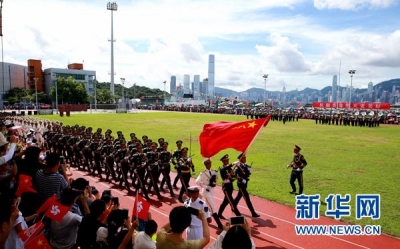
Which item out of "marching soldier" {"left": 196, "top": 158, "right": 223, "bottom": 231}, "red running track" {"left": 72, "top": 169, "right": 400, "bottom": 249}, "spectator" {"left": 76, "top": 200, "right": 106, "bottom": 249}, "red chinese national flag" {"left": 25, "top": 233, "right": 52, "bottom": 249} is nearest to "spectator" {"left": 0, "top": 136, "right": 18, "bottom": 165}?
"spectator" {"left": 76, "top": 200, "right": 106, "bottom": 249}

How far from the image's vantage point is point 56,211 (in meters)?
4.28

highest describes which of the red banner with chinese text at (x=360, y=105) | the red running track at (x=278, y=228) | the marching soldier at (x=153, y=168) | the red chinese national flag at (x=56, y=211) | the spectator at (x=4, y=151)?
the red banner with chinese text at (x=360, y=105)

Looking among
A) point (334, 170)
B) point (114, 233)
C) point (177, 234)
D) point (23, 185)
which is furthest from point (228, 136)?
point (334, 170)

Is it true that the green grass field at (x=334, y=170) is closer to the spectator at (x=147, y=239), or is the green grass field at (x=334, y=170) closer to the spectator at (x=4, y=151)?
the spectator at (x=147, y=239)

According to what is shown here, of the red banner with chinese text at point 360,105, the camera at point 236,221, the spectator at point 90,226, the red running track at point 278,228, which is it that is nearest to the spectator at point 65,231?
the spectator at point 90,226

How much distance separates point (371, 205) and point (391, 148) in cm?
1425

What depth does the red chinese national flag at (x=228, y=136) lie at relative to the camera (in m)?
8.55

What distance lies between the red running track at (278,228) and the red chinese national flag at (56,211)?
424 cm

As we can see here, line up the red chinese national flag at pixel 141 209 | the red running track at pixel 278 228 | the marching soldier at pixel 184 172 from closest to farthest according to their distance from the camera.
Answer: the red chinese national flag at pixel 141 209 < the red running track at pixel 278 228 < the marching soldier at pixel 184 172

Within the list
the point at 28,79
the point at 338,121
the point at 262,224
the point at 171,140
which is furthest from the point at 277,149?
the point at 28,79

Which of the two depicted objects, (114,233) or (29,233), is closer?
(29,233)

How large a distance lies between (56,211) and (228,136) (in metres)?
5.21

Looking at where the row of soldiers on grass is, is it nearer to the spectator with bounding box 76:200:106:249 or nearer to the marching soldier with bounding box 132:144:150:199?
the marching soldier with bounding box 132:144:150:199

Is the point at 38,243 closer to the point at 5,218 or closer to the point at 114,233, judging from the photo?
the point at 5,218
